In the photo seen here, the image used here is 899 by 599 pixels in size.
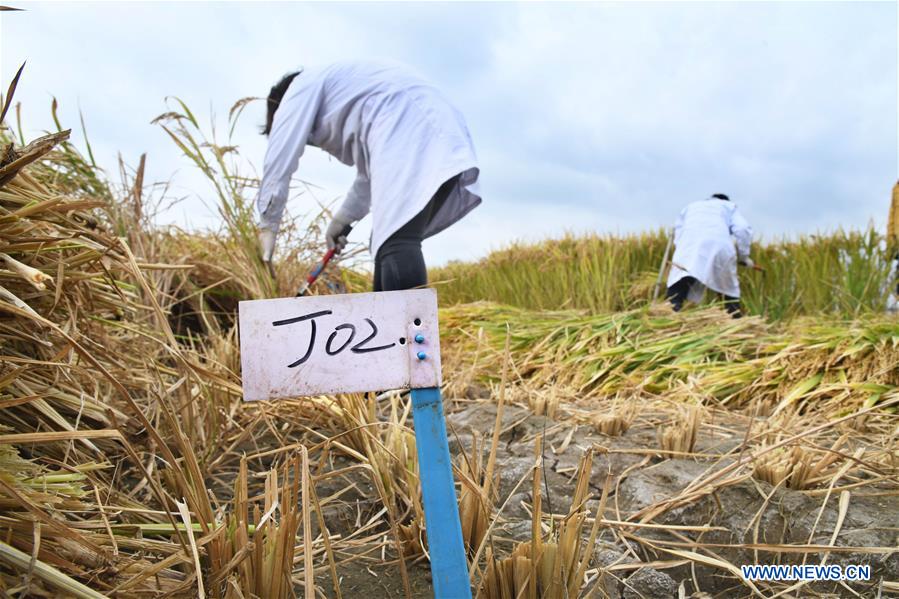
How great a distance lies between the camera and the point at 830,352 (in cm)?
273

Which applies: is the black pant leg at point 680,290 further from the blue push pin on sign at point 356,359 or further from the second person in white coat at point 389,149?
the blue push pin on sign at point 356,359

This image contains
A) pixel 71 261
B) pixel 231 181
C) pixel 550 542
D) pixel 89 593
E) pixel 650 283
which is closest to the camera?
pixel 89 593

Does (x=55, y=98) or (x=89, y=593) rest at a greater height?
(x=55, y=98)

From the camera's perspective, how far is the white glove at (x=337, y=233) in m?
3.46

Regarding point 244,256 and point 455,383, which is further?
point 244,256

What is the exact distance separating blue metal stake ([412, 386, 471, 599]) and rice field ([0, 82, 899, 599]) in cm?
6

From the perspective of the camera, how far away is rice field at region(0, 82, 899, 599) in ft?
2.84

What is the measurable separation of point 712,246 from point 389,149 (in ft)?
14.4

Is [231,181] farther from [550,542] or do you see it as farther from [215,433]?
[550,542]

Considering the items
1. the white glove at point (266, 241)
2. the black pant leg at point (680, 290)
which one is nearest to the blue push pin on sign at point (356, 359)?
the white glove at point (266, 241)

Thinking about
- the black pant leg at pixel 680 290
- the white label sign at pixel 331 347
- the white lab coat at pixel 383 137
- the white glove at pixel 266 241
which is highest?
the white lab coat at pixel 383 137

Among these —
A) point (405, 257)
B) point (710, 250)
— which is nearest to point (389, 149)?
point (405, 257)

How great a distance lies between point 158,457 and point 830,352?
106 inches

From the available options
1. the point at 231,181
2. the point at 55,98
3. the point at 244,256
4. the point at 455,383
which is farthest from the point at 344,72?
the point at 455,383
